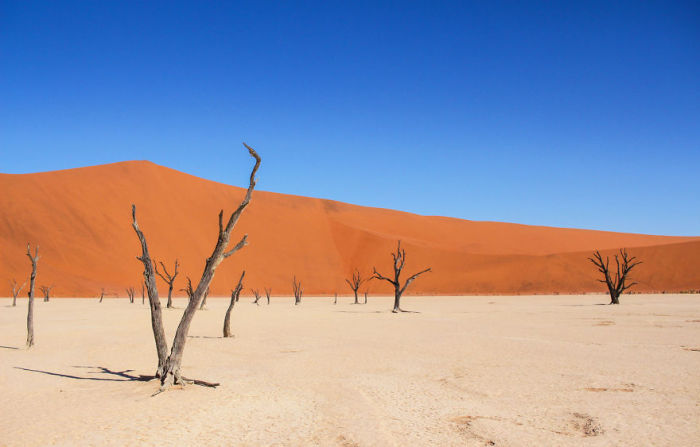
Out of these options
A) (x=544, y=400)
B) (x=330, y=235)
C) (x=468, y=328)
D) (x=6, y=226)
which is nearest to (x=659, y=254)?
(x=330, y=235)

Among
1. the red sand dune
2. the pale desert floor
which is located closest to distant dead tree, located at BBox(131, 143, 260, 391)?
the pale desert floor

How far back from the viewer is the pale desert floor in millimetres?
5348

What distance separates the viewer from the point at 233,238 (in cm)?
6575

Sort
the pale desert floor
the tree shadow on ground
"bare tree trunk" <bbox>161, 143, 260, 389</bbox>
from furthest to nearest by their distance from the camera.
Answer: the tree shadow on ground
"bare tree trunk" <bbox>161, 143, 260, 389</bbox>
the pale desert floor

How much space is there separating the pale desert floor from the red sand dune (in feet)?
136

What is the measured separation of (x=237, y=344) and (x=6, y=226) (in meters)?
50.4

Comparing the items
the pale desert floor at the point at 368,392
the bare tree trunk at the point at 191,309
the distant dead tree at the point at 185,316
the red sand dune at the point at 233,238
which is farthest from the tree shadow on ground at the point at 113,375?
the red sand dune at the point at 233,238

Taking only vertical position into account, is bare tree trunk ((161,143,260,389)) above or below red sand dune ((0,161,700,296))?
below

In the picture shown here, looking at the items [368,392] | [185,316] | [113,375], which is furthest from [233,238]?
[368,392]

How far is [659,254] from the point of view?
64.9 m

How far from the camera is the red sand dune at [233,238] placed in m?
52.3

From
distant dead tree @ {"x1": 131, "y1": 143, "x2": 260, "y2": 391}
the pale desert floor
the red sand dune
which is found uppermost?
the red sand dune

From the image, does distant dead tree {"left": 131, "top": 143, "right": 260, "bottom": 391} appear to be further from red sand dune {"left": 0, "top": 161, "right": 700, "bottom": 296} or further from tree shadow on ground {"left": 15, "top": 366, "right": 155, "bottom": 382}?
red sand dune {"left": 0, "top": 161, "right": 700, "bottom": 296}

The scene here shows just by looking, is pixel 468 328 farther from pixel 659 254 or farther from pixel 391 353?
pixel 659 254
